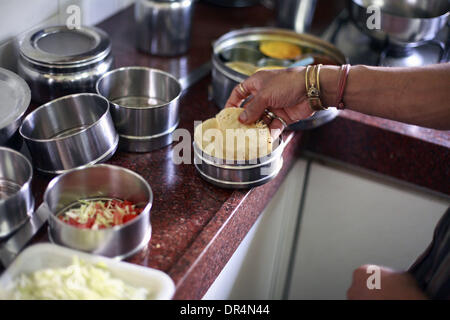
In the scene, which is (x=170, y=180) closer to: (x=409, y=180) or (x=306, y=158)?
(x=306, y=158)

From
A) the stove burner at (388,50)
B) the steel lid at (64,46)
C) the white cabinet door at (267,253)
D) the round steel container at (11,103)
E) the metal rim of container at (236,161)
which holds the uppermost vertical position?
the steel lid at (64,46)

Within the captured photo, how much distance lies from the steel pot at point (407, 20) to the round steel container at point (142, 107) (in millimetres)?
649

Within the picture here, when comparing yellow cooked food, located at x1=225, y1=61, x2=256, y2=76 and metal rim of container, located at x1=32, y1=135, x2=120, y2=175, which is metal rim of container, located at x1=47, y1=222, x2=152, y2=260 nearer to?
metal rim of container, located at x1=32, y1=135, x2=120, y2=175

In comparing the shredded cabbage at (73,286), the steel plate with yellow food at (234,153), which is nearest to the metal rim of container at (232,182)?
the steel plate with yellow food at (234,153)

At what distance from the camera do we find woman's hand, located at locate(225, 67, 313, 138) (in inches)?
45.0

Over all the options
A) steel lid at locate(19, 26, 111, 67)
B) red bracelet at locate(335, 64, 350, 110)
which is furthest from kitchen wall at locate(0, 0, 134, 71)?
red bracelet at locate(335, 64, 350, 110)

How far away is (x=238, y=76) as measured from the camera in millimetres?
1288

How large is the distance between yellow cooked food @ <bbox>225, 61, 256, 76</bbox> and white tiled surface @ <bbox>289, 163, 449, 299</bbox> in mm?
348

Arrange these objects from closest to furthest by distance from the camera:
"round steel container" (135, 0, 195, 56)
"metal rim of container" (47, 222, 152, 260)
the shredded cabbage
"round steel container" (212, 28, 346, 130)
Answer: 1. the shredded cabbage
2. "metal rim of container" (47, 222, 152, 260)
3. "round steel container" (212, 28, 346, 130)
4. "round steel container" (135, 0, 195, 56)

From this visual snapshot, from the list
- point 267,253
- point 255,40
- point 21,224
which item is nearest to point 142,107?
point 21,224

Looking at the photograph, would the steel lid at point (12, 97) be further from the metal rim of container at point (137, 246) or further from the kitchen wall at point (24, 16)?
the metal rim of container at point (137, 246)

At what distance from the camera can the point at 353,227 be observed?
1583 millimetres

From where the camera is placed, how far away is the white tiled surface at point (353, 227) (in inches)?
57.9

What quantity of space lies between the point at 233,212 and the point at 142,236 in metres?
0.21
